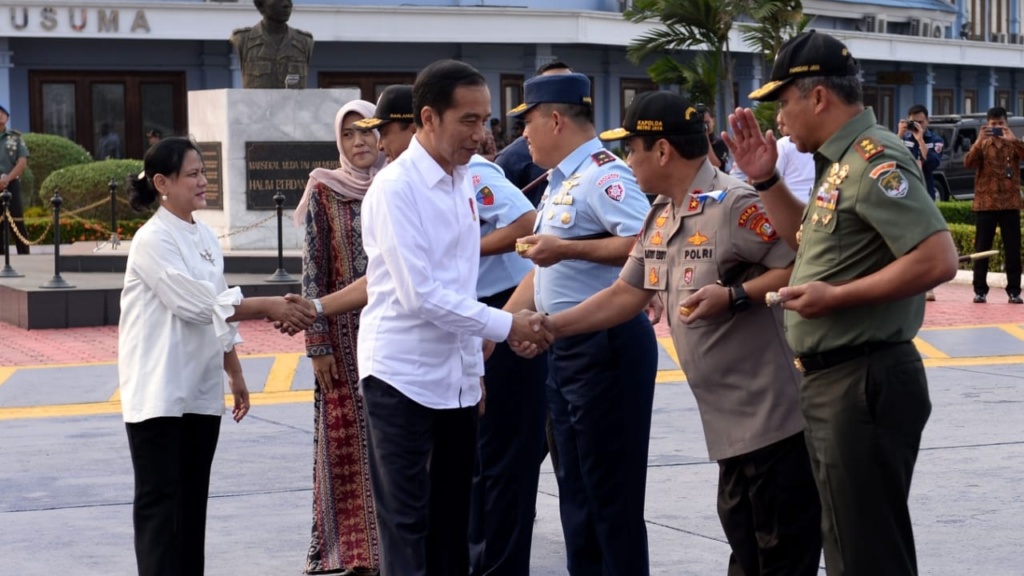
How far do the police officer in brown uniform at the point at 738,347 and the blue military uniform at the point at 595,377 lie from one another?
0.55 m

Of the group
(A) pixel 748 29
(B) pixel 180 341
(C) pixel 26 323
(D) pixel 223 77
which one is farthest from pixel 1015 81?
(B) pixel 180 341

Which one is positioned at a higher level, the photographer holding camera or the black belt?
the photographer holding camera

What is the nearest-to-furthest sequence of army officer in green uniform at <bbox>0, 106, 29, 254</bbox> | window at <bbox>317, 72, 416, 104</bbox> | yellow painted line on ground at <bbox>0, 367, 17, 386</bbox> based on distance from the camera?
yellow painted line on ground at <bbox>0, 367, 17, 386</bbox> < army officer in green uniform at <bbox>0, 106, 29, 254</bbox> < window at <bbox>317, 72, 416, 104</bbox>

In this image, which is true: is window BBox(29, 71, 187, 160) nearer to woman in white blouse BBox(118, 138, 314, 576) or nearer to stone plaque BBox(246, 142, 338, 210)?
stone plaque BBox(246, 142, 338, 210)

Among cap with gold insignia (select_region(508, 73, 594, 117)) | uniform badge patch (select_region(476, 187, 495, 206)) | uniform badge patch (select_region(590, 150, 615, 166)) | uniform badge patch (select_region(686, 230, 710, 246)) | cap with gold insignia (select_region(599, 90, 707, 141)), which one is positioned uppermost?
cap with gold insignia (select_region(508, 73, 594, 117))

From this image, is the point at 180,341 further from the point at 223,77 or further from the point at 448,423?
the point at 223,77

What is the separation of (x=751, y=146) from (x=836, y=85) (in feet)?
0.97

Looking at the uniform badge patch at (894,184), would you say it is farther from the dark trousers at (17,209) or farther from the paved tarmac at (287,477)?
the dark trousers at (17,209)

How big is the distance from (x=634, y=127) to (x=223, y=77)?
94.9 ft

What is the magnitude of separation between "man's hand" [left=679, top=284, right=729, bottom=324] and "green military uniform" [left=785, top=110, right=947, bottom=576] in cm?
30

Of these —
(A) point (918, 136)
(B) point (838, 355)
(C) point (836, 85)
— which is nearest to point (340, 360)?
(B) point (838, 355)

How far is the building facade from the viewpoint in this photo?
30828 mm

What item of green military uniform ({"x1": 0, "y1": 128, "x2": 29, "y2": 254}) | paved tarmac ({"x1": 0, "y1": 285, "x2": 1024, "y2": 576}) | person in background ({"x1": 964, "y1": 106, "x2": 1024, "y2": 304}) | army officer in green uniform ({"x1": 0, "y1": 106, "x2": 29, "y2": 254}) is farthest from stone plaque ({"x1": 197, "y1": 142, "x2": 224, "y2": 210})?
person in background ({"x1": 964, "y1": 106, "x2": 1024, "y2": 304})

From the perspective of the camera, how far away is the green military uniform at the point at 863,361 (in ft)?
13.9
